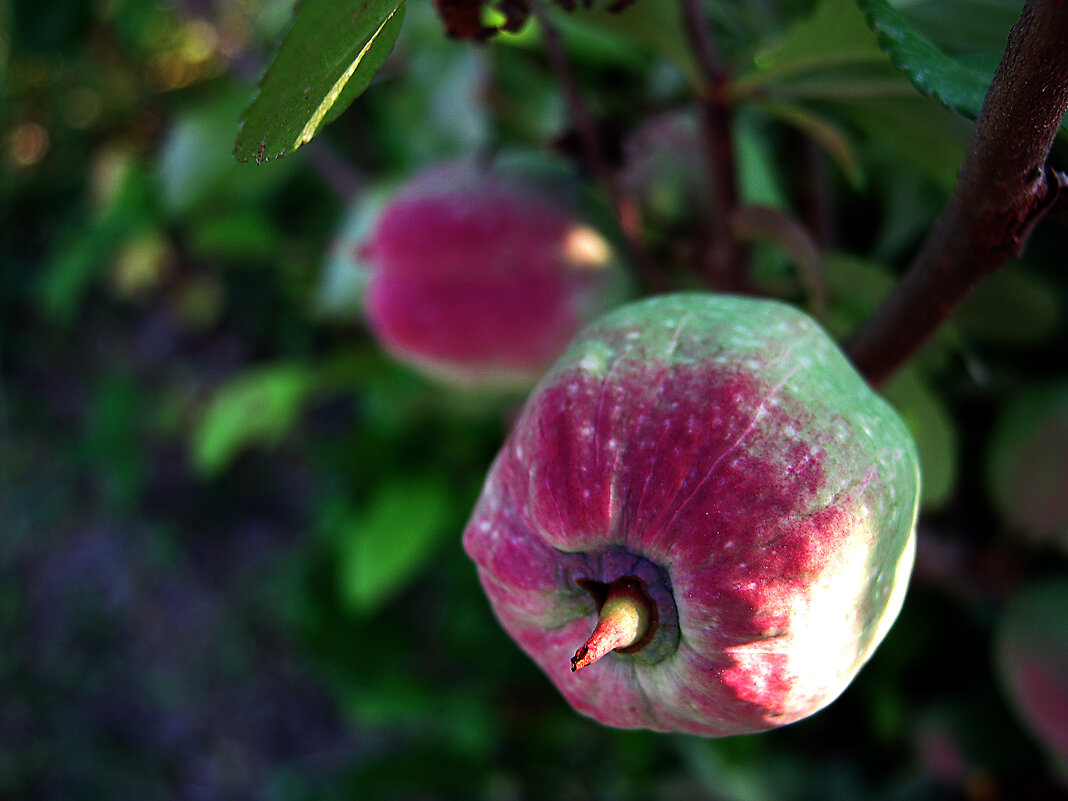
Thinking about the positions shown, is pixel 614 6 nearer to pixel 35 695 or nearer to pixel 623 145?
pixel 623 145

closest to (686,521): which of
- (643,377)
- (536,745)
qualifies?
(643,377)

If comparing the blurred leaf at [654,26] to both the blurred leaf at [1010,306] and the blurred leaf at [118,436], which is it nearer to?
the blurred leaf at [1010,306]

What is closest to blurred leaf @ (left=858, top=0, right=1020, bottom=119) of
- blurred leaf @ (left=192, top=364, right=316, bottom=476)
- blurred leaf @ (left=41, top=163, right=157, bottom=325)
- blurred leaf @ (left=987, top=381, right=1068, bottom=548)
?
blurred leaf @ (left=987, top=381, right=1068, bottom=548)

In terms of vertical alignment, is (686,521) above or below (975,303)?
above

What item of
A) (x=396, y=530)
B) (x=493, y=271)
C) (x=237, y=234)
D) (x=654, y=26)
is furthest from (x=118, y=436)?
(x=654, y=26)

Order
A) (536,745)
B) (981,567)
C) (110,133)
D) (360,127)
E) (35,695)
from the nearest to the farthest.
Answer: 1. (981,567)
2. (360,127)
3. (536,745)
4. (110,133)
5. (35,695)

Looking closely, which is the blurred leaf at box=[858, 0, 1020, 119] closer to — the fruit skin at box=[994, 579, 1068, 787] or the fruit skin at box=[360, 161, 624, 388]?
the fruit skin at box=[360, 161, 624, 388]

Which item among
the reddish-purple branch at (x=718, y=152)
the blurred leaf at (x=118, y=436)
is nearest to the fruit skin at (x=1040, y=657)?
the reddish-purple branch at (x=718, y=152)

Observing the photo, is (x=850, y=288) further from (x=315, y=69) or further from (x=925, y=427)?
(x=315, y=69)
